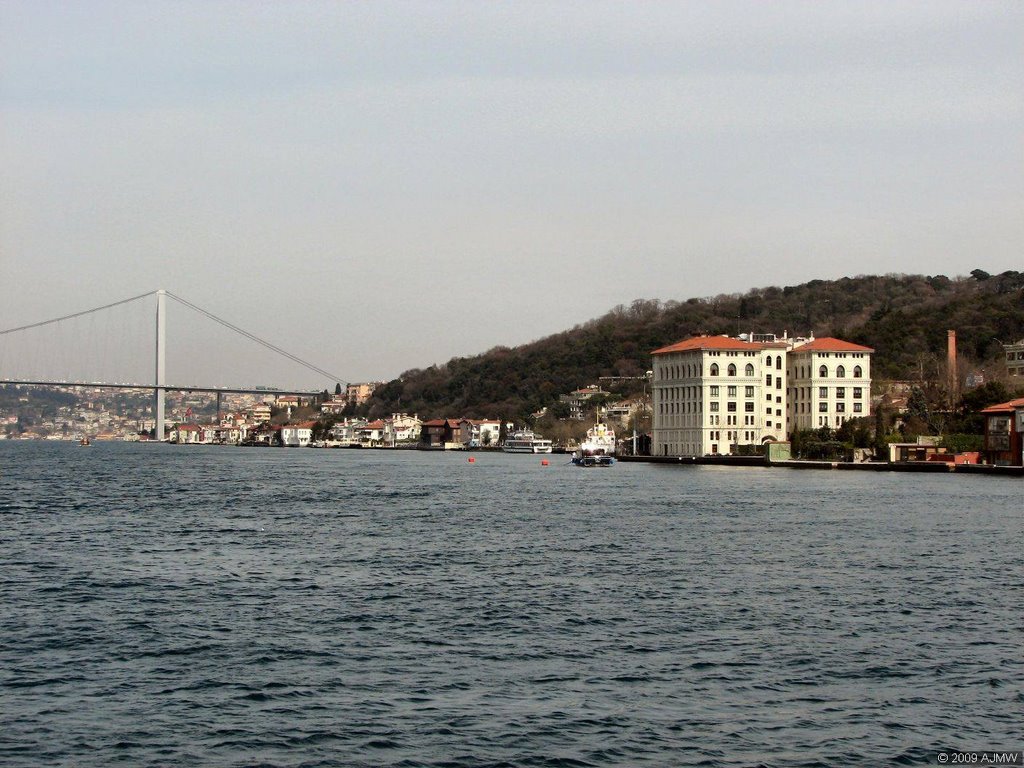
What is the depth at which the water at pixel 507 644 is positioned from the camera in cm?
997

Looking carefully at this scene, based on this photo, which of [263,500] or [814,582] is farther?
[263,500]

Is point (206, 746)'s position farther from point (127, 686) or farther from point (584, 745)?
point (584, 745)

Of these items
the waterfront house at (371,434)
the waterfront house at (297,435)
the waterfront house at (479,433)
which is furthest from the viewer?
the waterfront house at (297,435)

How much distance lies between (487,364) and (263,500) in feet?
422

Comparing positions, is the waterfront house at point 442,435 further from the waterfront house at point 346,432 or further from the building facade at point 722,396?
the building facade at point 722,396

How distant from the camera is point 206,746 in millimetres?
9750

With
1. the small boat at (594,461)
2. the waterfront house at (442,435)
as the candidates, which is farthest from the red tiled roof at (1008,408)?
the waterfront house at (442,435)

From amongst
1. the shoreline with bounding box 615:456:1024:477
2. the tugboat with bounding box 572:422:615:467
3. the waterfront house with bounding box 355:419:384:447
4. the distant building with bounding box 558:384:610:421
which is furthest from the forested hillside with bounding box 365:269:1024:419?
A: the shoreline with bounding box 615:456:1024:477

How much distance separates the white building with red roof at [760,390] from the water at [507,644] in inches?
2065

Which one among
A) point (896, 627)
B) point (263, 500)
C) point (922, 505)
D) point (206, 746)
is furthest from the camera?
point (263, 500)

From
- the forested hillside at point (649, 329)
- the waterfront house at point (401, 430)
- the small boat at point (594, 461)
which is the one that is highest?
the forested hillside at point (649, 329)

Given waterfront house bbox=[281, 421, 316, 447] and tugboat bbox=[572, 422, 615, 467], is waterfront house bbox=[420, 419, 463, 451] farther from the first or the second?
tugboat bbox=[572, 422, 615, 467]

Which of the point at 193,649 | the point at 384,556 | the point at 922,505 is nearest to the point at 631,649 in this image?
A: the point at 193,649

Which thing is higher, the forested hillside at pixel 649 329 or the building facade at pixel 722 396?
the forested hillside at pixel 649 329
